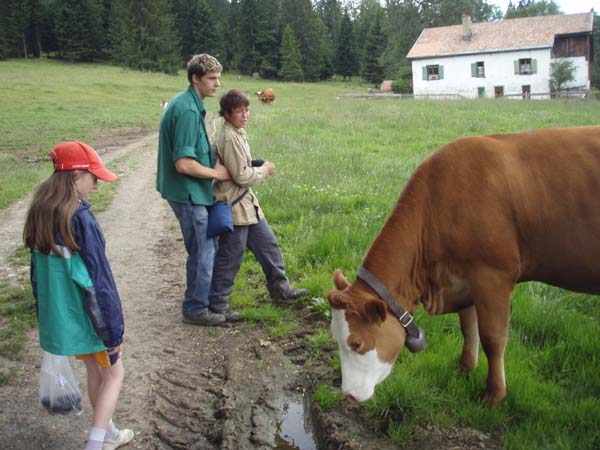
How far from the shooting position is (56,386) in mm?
3520

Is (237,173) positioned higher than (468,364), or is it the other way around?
(237,173)

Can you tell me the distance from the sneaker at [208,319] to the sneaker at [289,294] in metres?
0.67

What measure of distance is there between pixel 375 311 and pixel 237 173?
2.46 meters

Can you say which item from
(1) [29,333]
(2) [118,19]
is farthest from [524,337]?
(2) [118,19]

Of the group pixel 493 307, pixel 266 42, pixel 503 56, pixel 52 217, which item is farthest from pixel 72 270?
pixel 266 42

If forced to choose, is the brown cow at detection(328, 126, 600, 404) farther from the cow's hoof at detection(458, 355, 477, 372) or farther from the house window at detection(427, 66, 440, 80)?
the house window at detection(427, 66, 440, 80)

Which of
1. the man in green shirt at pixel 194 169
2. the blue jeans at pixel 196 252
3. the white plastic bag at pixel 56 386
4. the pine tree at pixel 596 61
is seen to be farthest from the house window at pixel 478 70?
the white plastic bag at pixel 56 386

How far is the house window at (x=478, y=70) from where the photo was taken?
2078 inches

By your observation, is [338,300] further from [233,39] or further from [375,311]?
[233,39]

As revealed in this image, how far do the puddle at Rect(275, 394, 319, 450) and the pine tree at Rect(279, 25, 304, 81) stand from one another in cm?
7058

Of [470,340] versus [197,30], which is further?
[197,30]

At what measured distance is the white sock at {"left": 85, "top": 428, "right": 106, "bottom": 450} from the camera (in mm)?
3400

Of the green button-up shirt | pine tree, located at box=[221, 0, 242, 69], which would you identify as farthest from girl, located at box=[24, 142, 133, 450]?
pine tree, located at box=[221, 0, 242, 69]

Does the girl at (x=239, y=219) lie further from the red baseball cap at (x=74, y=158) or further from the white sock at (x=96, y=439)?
the white sock at (x=96, y=439)
